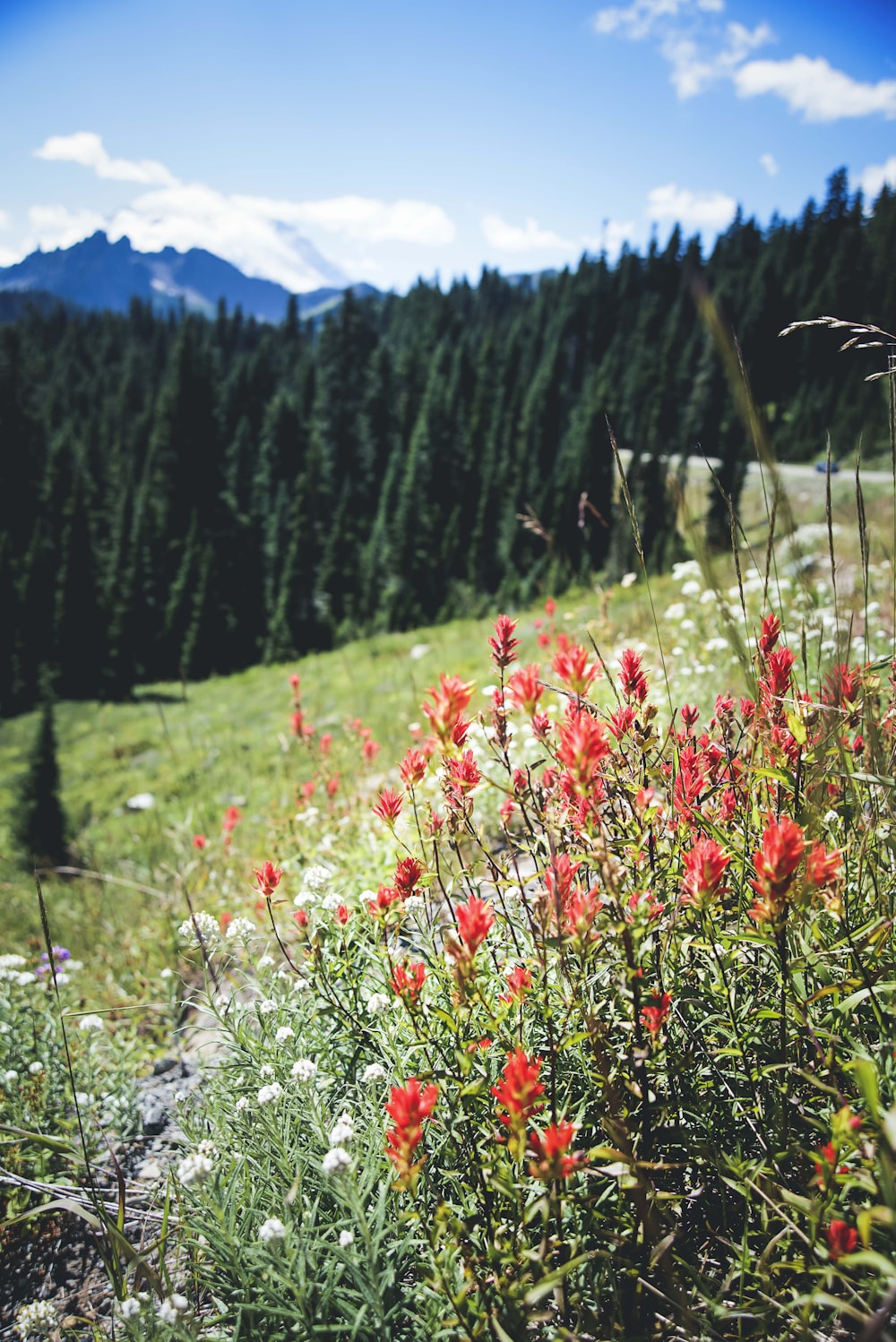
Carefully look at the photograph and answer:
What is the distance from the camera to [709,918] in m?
1.53

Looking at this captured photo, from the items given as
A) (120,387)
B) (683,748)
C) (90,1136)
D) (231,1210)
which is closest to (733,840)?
(683,748)

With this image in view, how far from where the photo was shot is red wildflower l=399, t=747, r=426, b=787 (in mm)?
1771

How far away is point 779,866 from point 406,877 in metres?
0.84

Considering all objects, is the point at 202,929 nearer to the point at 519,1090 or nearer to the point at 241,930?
the point at 241,930

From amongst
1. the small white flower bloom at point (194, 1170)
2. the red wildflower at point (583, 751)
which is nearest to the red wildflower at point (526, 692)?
the red wildflower at point (583, 751)

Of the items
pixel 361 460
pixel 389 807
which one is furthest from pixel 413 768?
pixel 361 460

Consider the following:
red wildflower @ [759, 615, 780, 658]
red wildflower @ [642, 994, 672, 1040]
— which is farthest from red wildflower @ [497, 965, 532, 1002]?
red wildflower @ [759, 615, 780, 658]

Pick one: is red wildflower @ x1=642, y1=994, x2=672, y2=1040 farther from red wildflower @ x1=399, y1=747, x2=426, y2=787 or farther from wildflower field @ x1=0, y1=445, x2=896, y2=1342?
red wildflower @ x1=399, y1=747, x2=426, y2=787

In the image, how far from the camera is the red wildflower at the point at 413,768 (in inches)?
69.7

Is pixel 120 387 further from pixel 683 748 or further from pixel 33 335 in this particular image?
pixel 683 748

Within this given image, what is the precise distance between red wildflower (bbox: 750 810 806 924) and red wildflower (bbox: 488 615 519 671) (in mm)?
705

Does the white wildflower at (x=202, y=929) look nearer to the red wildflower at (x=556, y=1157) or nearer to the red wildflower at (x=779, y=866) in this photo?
the red wildflower at (x=556, y=1157)

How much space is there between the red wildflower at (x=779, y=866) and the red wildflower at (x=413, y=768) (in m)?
0.83

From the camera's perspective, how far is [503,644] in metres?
1.72
